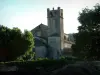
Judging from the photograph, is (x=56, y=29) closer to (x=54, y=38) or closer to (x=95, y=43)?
(x=54, y=38)

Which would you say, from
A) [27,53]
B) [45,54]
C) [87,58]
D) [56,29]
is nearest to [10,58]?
[27,53]

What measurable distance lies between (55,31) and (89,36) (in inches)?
1554

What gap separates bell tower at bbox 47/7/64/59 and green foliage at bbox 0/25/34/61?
2295cm

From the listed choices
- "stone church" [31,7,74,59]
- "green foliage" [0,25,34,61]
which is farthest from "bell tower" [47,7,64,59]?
"green foliage" [0,25,34,61]

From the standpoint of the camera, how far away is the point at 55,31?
6950 cm

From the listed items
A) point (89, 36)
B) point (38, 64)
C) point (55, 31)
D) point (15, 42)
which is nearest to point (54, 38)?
point (55, 31)

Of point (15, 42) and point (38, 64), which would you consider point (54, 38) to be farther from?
point (38, 64)

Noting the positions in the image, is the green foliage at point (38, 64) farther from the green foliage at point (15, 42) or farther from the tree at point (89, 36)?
the green foliage at point (15, 42)

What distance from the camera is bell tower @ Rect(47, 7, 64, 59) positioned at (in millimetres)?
68062

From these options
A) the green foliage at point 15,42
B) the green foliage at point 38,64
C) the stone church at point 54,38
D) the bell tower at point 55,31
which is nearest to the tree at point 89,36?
the green foliage at point 38,64

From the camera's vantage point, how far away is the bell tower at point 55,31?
2680 inches

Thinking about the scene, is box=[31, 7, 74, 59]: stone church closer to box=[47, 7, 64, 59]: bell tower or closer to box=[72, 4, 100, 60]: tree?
box=[47, 7, 64, 59]: bell tower

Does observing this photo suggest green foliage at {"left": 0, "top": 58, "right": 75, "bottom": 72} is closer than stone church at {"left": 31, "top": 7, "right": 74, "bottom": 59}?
Yes

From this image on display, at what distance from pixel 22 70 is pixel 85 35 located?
9304 mm
